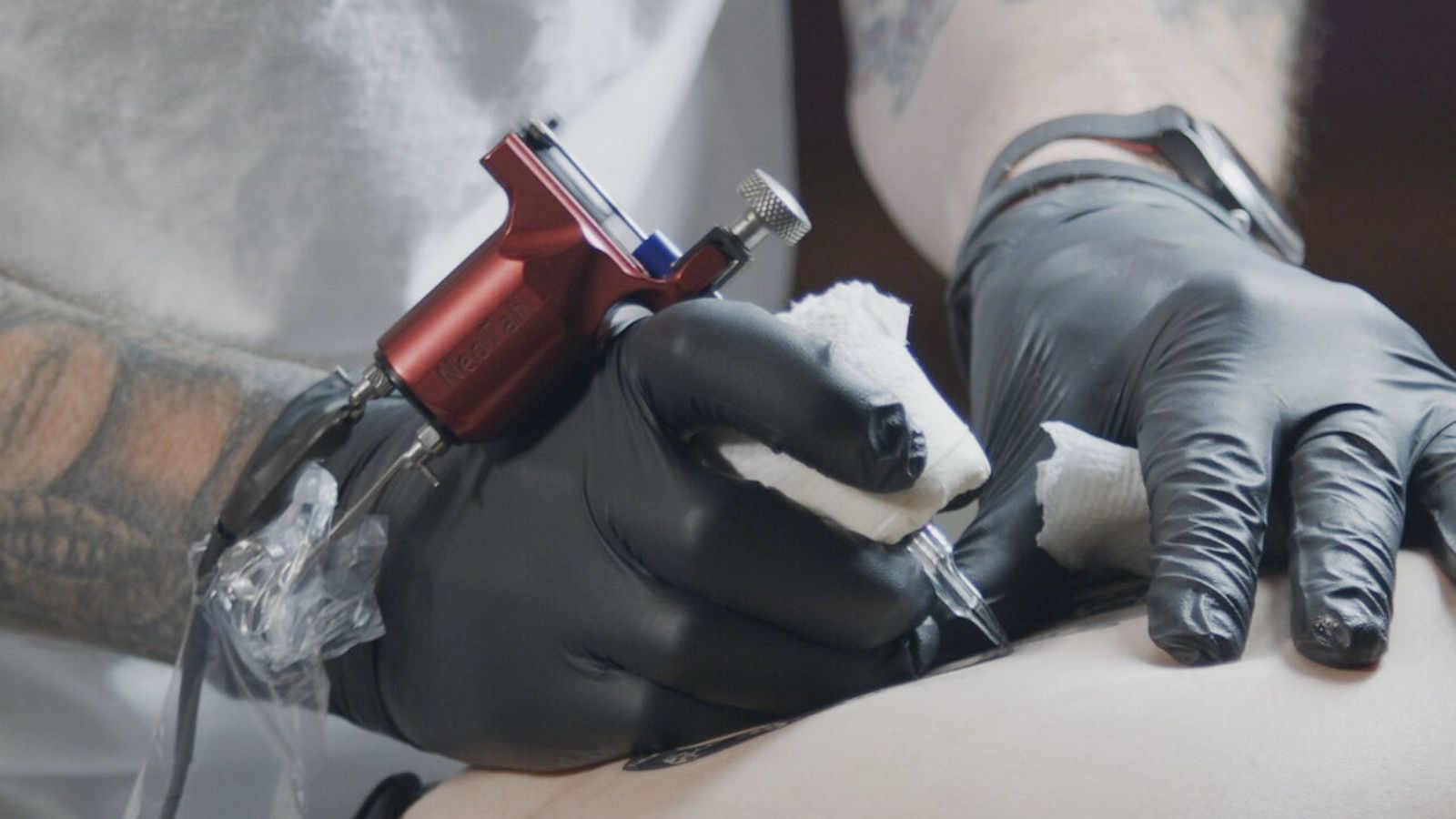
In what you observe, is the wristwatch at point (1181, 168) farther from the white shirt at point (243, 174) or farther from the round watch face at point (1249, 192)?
the white shirt at point (243, 174)

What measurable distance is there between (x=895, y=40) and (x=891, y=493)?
0.78 m

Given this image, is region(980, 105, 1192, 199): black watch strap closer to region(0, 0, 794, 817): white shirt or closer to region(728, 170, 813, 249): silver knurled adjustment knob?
region(0, 0, 794, 817): white shirt

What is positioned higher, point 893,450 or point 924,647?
point 893,450

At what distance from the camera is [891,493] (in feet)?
1.62

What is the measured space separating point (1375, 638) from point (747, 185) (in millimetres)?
287

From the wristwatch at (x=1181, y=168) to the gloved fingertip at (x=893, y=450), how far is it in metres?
0.43

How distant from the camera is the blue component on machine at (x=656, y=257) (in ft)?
1.83

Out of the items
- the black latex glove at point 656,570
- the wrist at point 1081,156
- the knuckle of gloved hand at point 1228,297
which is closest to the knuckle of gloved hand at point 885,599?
the black latex glove at point 656,570

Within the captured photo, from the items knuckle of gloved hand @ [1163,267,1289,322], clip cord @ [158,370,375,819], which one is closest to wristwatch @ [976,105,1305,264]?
knuckle of gloved hand @ [1163,267,1289,322]

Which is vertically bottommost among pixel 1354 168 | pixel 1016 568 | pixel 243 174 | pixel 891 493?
pixel 1354 168

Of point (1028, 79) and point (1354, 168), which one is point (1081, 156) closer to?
point (1028, 79)

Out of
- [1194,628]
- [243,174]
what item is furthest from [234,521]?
[1194,628]

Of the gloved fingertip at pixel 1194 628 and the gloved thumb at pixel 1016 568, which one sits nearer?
the gloved fingertip at pixel 1194 628

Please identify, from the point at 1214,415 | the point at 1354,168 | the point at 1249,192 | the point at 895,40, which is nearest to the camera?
the point at 1214,415
